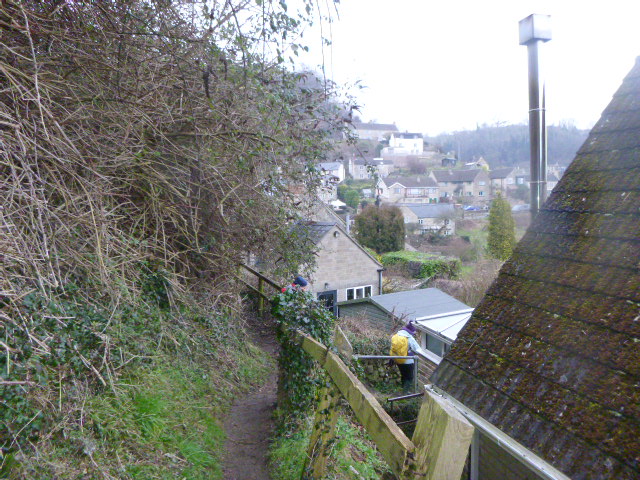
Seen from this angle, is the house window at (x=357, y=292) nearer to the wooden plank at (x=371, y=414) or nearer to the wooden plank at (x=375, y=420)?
the wooden plank at (x=371, y=414)

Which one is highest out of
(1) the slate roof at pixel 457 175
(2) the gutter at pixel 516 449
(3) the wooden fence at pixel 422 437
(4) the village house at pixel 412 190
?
(1) the slate roof at pixel 457 175

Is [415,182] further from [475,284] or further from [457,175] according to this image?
[475,284]

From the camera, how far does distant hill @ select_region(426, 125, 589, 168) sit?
6520mm

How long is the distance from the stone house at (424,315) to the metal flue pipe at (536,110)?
3.97 m

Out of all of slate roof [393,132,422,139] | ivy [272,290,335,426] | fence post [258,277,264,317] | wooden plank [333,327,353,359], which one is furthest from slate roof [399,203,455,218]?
slate roof [393,132,422,139]

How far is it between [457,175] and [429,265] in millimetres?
22413

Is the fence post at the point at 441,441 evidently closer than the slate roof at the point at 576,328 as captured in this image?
Yes

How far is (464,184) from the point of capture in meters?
40.7

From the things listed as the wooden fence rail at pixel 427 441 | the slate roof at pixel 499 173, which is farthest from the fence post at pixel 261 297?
the slate roof at pixel 499 173

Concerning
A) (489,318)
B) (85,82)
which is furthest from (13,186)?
(489,318)

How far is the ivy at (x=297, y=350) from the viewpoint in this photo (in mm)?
3939

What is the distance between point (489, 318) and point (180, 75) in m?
3.92

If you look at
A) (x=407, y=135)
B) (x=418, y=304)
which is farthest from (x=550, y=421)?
(x=407, y=135)

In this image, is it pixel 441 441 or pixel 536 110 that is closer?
pixel 441 441
